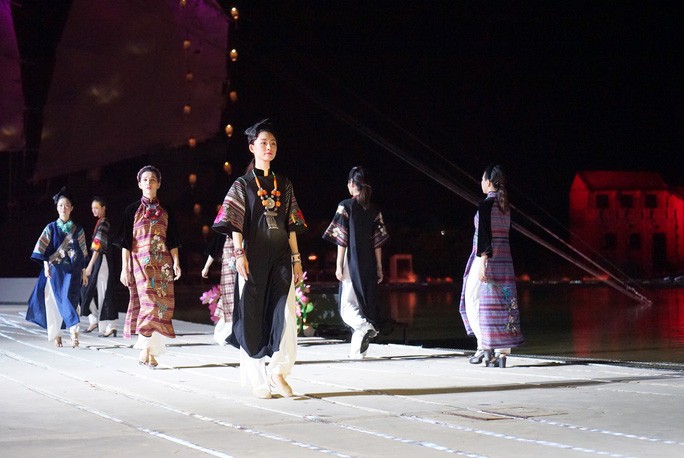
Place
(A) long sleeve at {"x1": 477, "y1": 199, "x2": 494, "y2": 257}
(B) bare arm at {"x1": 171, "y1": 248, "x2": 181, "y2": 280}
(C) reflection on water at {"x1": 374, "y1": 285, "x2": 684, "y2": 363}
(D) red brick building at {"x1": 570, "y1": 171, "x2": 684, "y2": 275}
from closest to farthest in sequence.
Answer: (A) long sleeve at {"x1": 477, "y1": 199, "x2": 494, "y2": 257}
(B) bare arm at {"x1": 171, "y1": 248, "x2": 181, "y2": 280}
(C) reflection on water at {"x1": 374, "y1": 285, "x2": 684, "y2": 363}
(D) red brick building at {"x1": 570, "y1": 171, "x2": 684, "y2": 275}

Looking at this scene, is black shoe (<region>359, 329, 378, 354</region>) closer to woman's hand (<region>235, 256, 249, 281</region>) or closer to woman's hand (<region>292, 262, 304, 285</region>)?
woman's hand (<region>292, 262, 304, 285</region>)

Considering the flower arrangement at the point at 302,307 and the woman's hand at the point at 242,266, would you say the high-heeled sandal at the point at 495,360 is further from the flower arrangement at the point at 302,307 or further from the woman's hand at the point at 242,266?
the flower arrangement at the point at 302,307

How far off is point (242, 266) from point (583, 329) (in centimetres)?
900

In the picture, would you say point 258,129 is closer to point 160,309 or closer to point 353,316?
point 160,309

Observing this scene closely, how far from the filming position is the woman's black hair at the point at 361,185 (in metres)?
10.7

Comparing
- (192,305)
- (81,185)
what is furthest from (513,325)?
(192,305)

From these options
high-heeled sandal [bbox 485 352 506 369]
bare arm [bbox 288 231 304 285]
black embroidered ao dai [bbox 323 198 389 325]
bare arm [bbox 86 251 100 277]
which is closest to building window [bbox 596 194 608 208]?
bare arm [bbox 86 251 100 277]

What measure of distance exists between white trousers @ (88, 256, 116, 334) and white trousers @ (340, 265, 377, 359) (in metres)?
4.52

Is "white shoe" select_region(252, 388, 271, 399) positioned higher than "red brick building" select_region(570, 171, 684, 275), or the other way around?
"red brick building" select_region(570, 171, 684, 275)

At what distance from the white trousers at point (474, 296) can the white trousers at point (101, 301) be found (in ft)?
19.8

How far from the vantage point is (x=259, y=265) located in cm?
729

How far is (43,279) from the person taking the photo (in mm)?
12094

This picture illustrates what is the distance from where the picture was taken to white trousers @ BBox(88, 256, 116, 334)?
46.5 ft

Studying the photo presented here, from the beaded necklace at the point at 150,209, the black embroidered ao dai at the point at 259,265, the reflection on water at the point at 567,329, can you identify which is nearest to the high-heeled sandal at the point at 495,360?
the reflection on water at the point at 567,329
